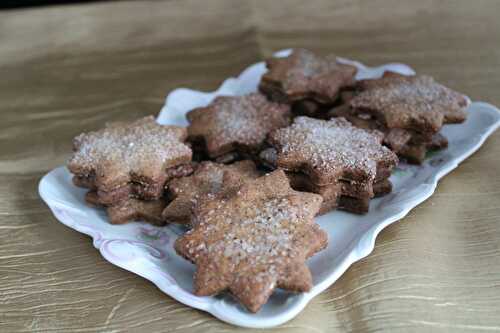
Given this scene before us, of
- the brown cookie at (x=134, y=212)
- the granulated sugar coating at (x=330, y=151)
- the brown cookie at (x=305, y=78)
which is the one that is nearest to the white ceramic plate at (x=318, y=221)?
the brown cookie at (x=134, y=212)

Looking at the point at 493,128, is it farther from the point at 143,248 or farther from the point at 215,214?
the point at 143,248

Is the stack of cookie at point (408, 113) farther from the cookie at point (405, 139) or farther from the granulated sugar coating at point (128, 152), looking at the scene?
the granulated sugar coating at point (128, 152)

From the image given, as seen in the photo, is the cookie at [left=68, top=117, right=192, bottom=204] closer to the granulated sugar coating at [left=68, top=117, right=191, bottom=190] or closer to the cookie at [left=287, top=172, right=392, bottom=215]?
the granulated sugar coating at [left=68, top=117, right=191, bottom=190]

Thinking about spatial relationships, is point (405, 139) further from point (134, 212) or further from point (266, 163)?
point (134, 212)

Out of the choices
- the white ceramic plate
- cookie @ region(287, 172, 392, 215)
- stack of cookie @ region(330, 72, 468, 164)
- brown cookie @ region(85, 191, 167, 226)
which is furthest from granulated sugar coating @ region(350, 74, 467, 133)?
brown cookie @ region(85, 191, 167, 226)

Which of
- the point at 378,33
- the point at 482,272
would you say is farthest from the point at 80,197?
the point at 378,33

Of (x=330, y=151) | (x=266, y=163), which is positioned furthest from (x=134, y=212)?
(x=330, y=151)
